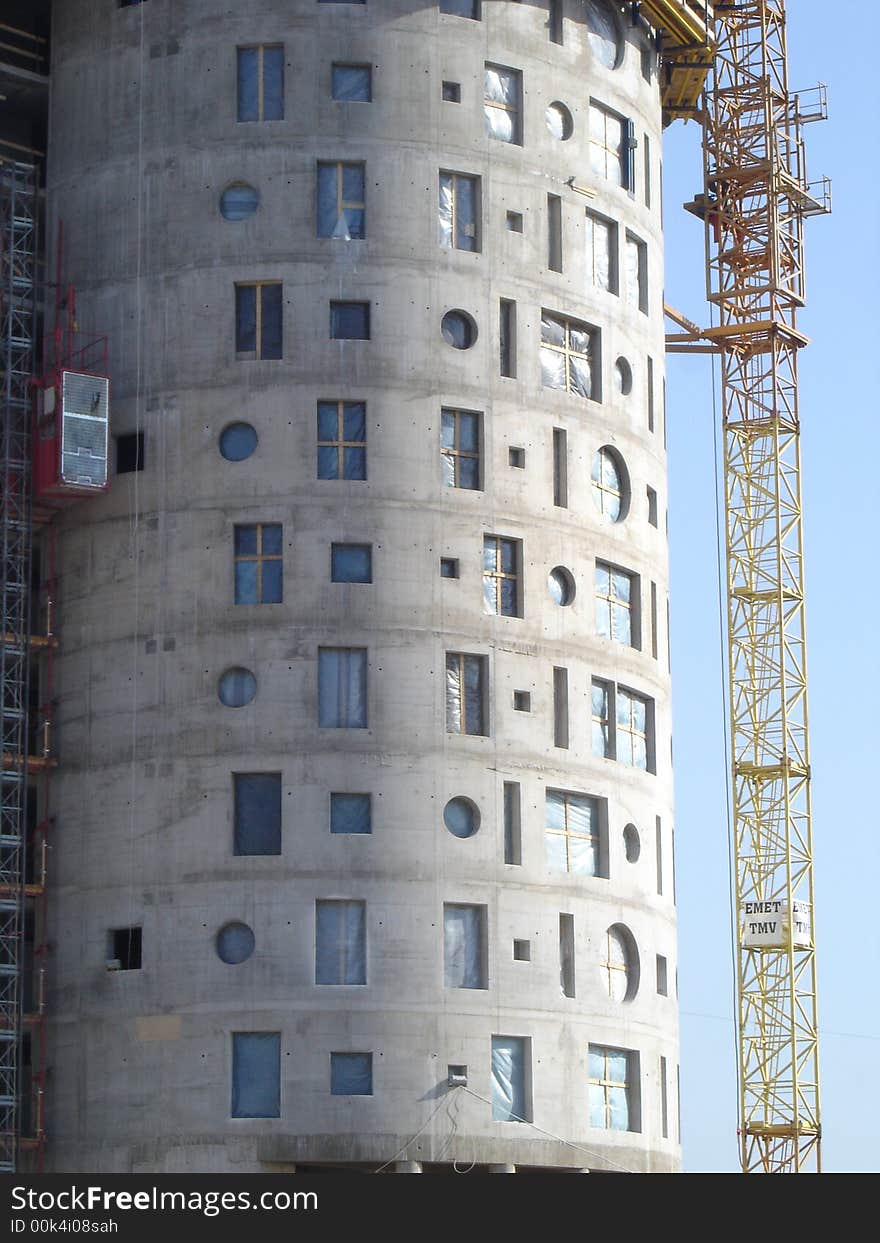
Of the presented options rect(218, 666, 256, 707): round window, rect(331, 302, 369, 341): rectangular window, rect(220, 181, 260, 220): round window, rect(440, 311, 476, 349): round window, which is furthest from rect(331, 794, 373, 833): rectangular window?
rect(220, 181, 260, 220): round window

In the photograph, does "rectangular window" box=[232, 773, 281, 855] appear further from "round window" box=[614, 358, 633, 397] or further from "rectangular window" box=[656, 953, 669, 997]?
"round window" box=[614, 358, 633, 397]

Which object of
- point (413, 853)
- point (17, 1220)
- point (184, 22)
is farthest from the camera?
point (184, 22)

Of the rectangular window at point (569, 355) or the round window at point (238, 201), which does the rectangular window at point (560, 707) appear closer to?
the rectangular window at point (569, 355)

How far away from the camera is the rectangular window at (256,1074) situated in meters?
71.8

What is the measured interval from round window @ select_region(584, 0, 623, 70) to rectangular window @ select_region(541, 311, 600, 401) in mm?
7964

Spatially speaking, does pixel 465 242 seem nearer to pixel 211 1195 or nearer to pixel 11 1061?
pixel 11 1061

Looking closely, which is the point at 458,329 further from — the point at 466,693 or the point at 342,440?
the point at 466,693

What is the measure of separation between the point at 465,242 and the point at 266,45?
7204 millimetres

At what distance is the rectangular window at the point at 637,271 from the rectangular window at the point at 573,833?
1459 cm

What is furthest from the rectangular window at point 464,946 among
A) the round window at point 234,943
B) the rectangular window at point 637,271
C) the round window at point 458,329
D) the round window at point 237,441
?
the rectangular window at point 637,271

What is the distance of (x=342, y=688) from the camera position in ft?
244

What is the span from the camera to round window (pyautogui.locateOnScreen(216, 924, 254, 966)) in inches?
2862

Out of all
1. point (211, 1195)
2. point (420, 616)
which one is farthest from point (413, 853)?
point (211, 1195)

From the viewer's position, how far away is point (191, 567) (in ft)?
247
